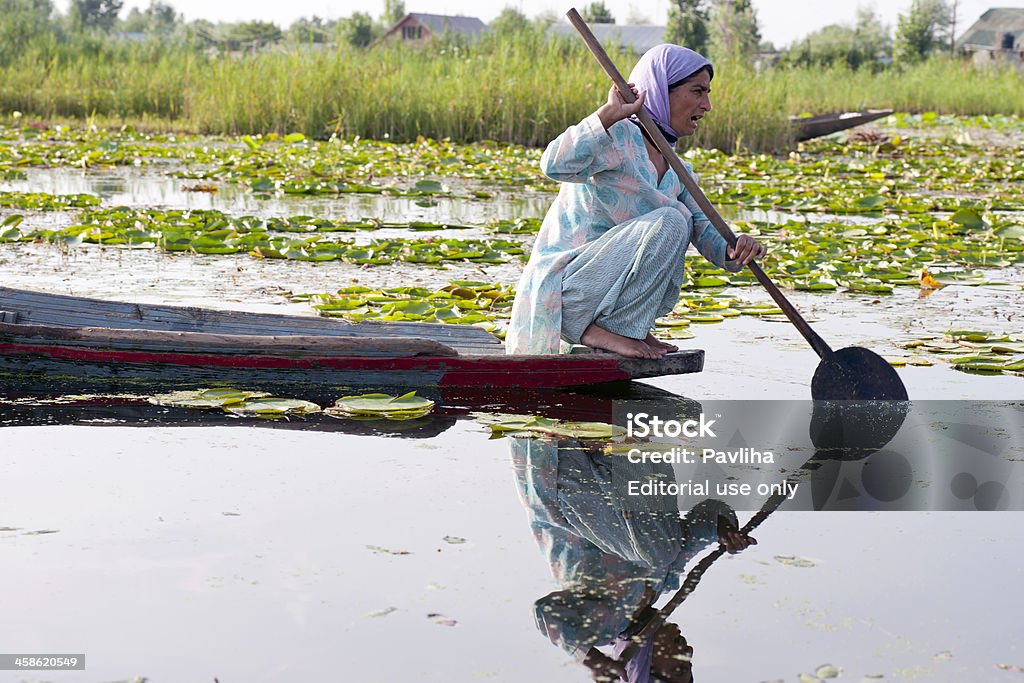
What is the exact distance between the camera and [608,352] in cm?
402

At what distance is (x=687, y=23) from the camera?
164 ft

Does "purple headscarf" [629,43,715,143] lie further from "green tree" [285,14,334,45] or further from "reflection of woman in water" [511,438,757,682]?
"green tree" [285,14,334,45]

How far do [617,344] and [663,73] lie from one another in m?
0.87

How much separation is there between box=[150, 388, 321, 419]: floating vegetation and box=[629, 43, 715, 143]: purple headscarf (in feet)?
4.63

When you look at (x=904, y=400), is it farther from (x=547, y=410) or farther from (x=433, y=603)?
(x=433, y=603)

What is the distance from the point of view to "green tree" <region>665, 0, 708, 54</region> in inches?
1966

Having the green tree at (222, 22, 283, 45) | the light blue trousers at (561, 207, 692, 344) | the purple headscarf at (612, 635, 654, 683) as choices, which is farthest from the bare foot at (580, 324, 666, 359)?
the green tree at (222, 22, 283, 45)

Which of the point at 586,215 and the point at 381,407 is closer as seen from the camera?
the point at 381,407

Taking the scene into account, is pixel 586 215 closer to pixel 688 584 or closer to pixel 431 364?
pixel 431 364

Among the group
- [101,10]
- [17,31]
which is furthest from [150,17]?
[17,31]

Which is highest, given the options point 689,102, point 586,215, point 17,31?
point 17,31

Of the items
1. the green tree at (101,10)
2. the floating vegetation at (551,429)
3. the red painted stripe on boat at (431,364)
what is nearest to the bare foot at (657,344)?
the red painted stripe on boat at (431,364)

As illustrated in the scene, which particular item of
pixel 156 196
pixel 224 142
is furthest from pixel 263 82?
pixel 156 196

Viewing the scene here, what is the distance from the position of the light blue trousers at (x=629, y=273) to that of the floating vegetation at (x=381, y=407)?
22.4 inches
